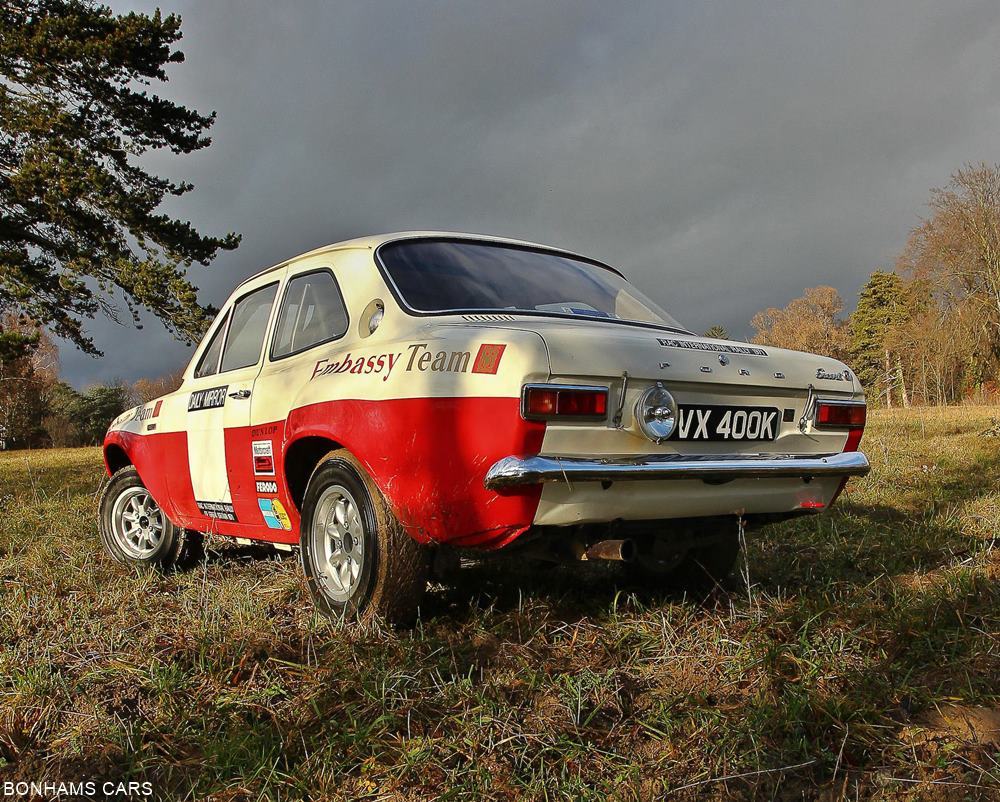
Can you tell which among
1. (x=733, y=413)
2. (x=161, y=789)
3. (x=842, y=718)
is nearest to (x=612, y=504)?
(x=733, y=413)

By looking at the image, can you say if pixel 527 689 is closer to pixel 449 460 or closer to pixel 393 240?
pixel 449 460

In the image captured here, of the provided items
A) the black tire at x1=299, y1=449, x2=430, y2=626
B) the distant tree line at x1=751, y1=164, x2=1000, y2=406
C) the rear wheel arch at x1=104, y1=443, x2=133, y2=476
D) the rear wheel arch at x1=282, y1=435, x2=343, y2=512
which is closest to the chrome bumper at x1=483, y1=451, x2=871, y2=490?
the black tire at x1=299, y1=449, x2=430, y2=626

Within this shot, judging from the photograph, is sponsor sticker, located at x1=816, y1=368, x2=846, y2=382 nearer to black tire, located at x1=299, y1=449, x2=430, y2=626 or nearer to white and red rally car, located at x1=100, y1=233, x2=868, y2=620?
white and red rally car, located at x1=100, y1=233, x2=868, y2=620

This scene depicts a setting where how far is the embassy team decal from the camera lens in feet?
8.28

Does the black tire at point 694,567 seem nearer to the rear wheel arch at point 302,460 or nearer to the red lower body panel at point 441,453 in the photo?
the red lower body panel at point 441,453

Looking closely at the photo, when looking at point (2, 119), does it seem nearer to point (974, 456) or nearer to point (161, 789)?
point (161, 789)

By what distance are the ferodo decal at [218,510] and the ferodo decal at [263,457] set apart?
1.45ft

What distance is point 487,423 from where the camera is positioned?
97.7 inches

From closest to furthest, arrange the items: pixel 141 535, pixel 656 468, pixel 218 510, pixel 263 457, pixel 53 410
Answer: pixel 656 468, pixel 263 457, pixel 218 510, pixel 141 535, pixel 53 410

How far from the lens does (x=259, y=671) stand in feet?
8.79

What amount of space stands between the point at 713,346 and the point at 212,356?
298 centimetres

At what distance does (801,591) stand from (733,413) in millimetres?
1136

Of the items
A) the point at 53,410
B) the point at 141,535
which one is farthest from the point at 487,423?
the point at 53,410

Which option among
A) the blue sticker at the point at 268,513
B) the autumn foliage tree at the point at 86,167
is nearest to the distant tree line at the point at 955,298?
the autumn foliage tree at the point at 86,167
